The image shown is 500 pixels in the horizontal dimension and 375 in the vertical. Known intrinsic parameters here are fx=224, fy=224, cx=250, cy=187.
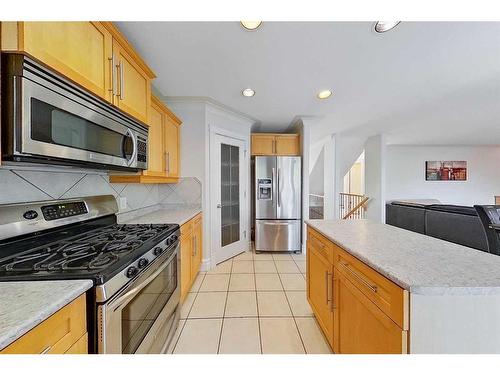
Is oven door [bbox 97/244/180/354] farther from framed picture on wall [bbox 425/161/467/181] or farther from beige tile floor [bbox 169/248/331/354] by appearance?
framed picture on wall [bbox 425/161/467/181]

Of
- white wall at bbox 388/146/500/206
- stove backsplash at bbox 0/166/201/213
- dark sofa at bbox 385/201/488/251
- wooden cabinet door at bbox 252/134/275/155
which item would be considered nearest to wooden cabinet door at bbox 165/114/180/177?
stove backsplash at bbox 0/166/201/213

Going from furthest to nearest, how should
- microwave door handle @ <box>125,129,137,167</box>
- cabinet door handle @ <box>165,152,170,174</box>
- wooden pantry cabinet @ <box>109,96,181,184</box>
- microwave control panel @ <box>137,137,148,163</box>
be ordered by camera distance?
cabinet door handle @ <box>165,152,170,174</box>, wooden pantry cabinet @ <box>109,96,181,184</box>, microwave control panel @ <box>137,137,148,163</box>, microwave door handle @ <box>125,129,137,167</box>

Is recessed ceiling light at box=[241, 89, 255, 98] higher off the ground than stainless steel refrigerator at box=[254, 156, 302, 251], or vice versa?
recessed ceiling light at box=[241, 89, 255, 98]

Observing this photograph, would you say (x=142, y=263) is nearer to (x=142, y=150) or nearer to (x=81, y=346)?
(x=81, y=346)

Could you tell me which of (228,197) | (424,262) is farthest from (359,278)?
(228,197)

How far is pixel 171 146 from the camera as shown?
2.73m

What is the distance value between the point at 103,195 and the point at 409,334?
208 cm

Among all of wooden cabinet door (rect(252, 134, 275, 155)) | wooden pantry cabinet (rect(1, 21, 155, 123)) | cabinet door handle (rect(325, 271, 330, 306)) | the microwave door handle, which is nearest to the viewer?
wooden pantry cabinet (rect(1, 21, 155, 123))

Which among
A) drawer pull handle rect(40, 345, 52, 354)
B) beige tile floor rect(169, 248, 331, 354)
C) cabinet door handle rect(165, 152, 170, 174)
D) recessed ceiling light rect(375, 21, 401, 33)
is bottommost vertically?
beige tile floor rect(169, 248, 331, 354)

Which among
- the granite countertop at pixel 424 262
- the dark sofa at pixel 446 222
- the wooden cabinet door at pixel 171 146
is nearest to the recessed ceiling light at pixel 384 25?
the granite countertop at pixel 424 262

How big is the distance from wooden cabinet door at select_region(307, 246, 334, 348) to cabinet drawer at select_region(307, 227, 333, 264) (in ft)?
0.10

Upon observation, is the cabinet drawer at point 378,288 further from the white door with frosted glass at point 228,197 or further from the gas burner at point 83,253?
the white door with frosted glass at point 228,197

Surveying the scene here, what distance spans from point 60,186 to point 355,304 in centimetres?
189

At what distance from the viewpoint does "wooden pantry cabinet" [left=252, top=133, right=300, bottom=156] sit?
402 centimetres
